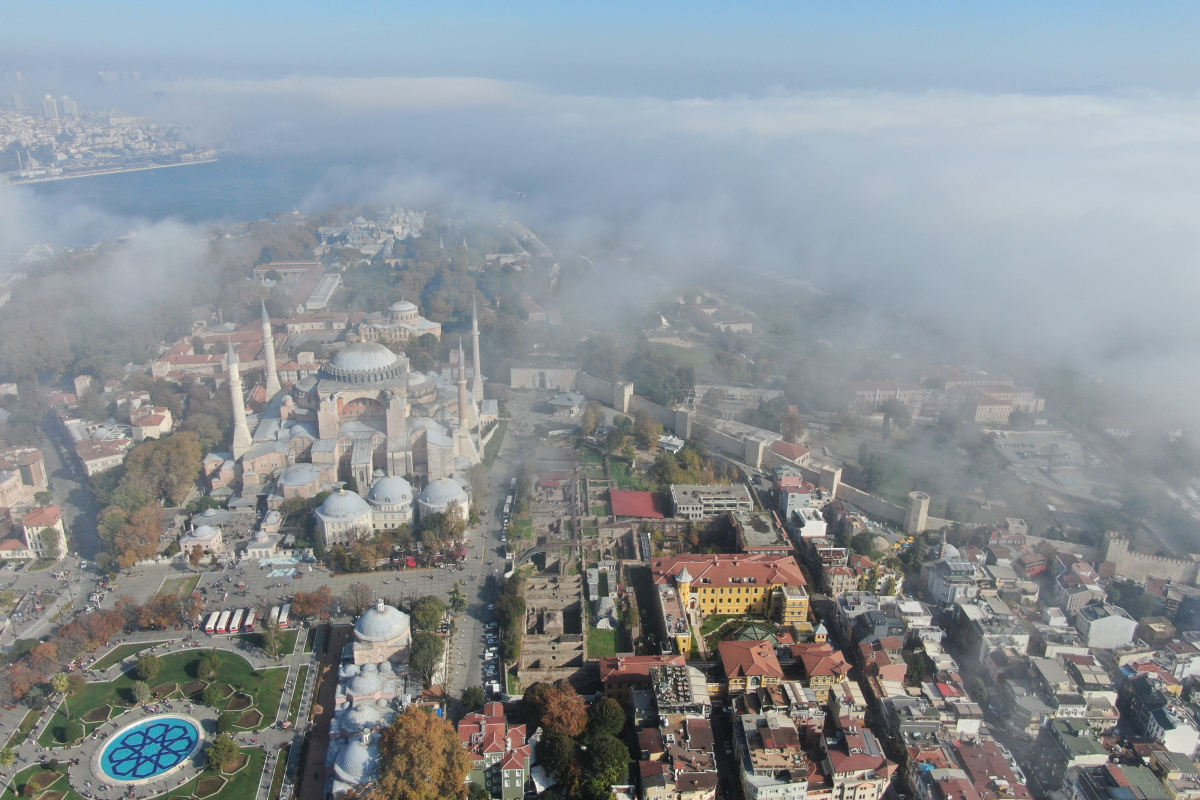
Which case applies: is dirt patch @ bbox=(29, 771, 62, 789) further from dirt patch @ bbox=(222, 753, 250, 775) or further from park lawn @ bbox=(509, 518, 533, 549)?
park lawn @ bbox=(509, 518, 533, 549)

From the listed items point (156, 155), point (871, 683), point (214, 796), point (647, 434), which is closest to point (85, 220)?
point (156, 155)

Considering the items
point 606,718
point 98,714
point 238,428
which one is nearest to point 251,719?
point 98,714

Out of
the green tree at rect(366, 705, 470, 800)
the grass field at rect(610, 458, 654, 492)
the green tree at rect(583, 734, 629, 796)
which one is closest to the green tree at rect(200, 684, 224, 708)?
the green tree at rect(366, 705, 470, 800)

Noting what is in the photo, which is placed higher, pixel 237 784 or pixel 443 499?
pixel 443 499

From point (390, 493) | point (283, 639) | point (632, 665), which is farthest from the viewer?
point (390, 493)

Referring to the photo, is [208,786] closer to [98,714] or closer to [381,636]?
[98,714]

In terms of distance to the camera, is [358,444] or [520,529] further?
[358,444]
